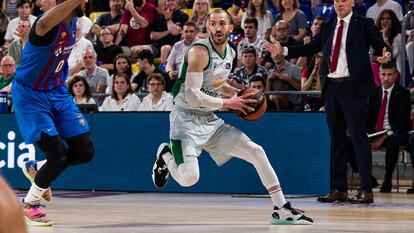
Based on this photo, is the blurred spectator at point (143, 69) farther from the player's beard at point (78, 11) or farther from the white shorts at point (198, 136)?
the player's beard at point (78, 11)

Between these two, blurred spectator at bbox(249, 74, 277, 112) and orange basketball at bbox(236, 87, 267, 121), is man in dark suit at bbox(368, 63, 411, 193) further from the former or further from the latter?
orange basketball at bbox(236, 87, 267, 121)

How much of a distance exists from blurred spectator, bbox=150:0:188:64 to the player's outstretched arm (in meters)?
8.96

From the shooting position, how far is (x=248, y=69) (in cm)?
1280

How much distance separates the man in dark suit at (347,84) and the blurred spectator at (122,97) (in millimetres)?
3384

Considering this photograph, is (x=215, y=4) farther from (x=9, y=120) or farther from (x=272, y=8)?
(x=9, y=120)

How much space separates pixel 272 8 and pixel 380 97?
14.4 feet

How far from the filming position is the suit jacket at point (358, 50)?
32.2ft

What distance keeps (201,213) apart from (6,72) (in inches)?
269

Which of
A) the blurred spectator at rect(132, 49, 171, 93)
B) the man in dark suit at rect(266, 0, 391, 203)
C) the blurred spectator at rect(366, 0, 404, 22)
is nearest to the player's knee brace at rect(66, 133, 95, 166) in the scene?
the man in dark suit at rect(266, 0, 391, 203)

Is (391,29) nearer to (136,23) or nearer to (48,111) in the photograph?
(136,23)

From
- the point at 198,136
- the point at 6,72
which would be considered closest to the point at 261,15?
the point at 6,72

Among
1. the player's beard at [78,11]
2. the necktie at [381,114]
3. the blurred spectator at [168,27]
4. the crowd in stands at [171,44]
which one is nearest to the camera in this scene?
the player's beard at [78,11]

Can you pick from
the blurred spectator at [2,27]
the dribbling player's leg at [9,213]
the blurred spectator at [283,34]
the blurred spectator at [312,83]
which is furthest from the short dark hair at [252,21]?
the dribbling player's leg at [9,213]

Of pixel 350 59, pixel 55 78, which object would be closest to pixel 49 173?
pixel 55 78
